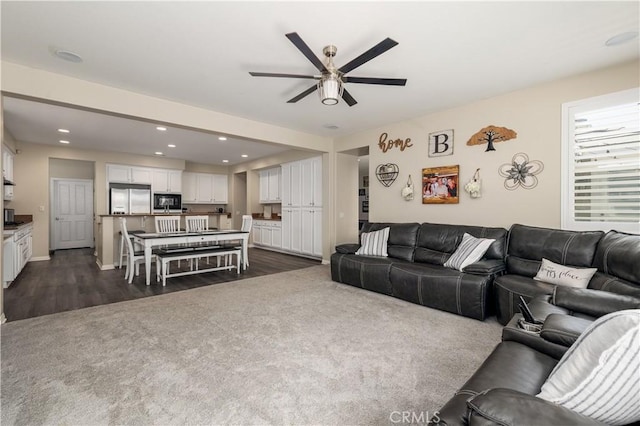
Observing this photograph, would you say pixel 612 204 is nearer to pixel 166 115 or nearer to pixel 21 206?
pixel 166 115

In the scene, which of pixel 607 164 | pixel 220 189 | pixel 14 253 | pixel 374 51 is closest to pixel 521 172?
pixel 607 164

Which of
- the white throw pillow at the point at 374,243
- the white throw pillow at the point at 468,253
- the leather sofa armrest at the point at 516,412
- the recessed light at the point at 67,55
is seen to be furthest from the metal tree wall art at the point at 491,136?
the recessed light at the point at 67,55

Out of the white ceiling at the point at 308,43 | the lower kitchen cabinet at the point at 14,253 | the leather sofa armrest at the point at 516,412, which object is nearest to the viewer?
the leather sofa armrest at the point at 516,412

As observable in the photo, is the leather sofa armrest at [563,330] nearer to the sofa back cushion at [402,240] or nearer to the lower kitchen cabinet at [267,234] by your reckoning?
the sofa back cushion at [402,240]

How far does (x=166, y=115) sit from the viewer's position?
3.91 metres

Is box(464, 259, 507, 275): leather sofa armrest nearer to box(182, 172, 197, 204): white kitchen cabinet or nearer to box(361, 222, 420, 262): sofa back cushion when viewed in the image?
box(361, 222, 420, 262): sofa back cushion

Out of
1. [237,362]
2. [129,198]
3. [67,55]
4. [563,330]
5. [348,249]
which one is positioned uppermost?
[67,55]

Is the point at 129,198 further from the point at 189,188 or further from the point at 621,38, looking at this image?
the point at 621,38

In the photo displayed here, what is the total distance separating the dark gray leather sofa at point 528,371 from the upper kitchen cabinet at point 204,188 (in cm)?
912

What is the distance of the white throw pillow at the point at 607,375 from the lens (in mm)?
756

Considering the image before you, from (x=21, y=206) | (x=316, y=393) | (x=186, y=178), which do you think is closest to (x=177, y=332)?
(x=316, y=393)

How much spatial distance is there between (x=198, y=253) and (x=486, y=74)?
4.85 metres

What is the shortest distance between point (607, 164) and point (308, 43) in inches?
133

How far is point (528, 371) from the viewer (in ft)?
4.00
